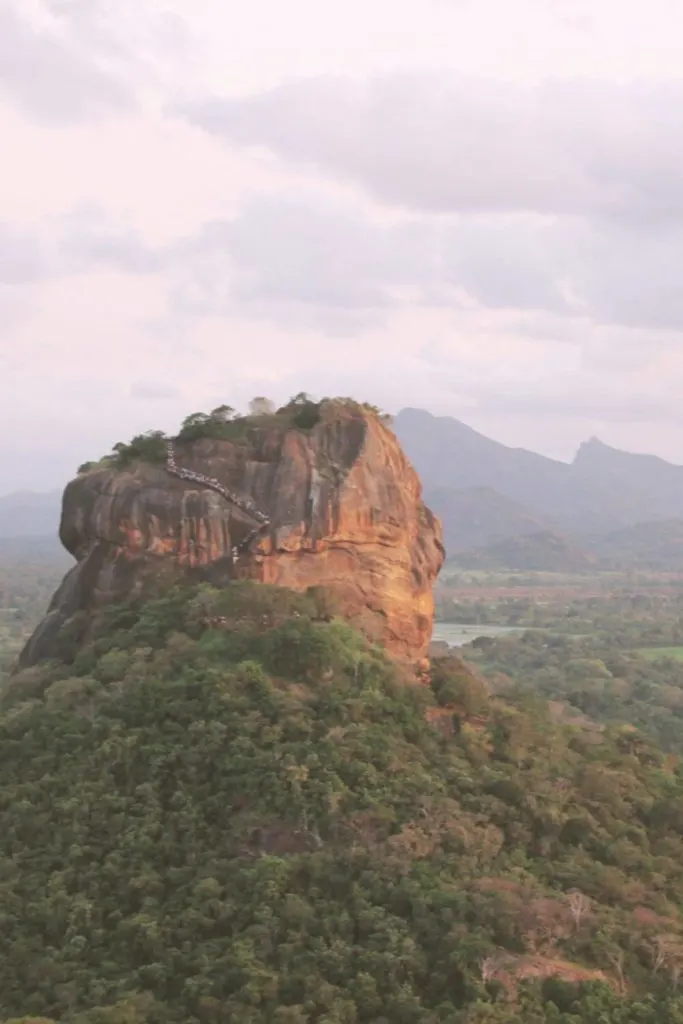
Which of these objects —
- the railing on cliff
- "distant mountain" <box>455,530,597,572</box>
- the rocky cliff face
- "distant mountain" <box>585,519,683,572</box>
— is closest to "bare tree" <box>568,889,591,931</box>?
the rocky cliff face

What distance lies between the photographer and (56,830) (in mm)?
15586

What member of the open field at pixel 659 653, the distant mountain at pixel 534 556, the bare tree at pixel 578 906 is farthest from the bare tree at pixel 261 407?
the distant mountain at pixel 534 556

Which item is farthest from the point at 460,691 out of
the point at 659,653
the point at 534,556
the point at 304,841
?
the point at 534,556

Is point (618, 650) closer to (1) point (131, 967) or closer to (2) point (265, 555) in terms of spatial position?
(2) point (265, 555)

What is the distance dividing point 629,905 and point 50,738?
30.7 feet

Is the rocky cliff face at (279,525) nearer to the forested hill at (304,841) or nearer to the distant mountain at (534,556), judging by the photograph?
the forested hill at (304,841)

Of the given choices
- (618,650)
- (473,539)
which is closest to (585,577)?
(473,539)

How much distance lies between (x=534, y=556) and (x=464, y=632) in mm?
76683

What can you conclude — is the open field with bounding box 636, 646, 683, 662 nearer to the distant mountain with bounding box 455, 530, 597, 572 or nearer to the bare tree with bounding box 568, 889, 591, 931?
the bare tree with bounding box 568, 889, 591, 931

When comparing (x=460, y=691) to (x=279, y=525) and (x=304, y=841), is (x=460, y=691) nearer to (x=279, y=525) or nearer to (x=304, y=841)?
(x=279, y=525)

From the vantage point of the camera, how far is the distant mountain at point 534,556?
15677cm

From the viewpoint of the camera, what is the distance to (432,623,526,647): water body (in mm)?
79213

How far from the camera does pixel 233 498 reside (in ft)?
67.4

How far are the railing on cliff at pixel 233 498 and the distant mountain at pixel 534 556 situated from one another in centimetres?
13655
